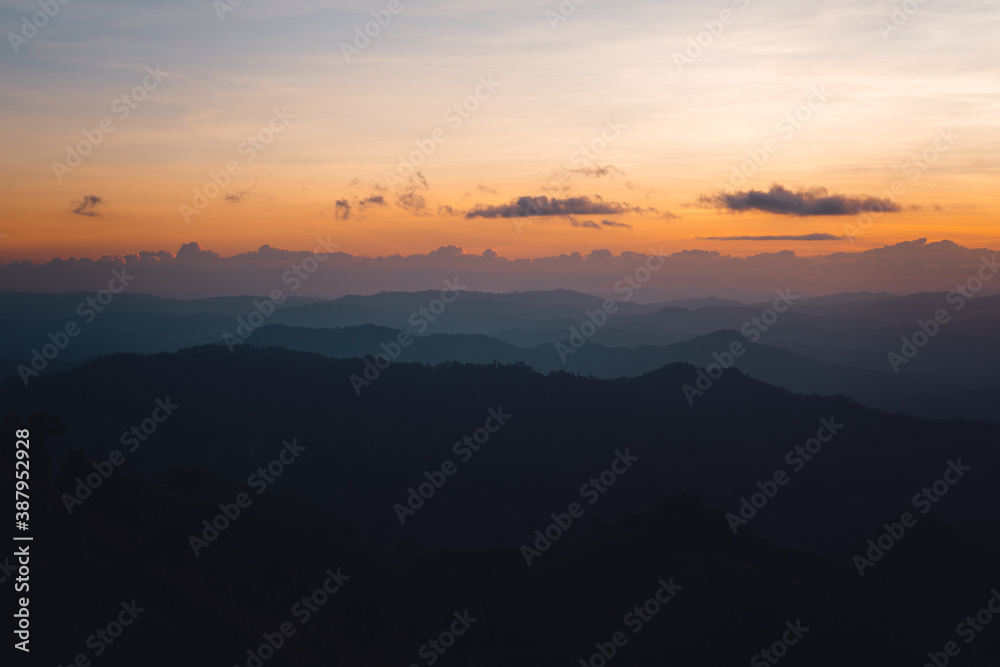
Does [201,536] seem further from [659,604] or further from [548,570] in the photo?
[659,604]

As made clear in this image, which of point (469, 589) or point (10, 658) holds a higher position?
point (10, 658)

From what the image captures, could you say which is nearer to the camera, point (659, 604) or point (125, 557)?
point (125, 557)

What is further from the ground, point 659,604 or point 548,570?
point 659,604

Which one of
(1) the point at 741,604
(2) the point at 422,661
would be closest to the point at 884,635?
(1) the point at 741,604

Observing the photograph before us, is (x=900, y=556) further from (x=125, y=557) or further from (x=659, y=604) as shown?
(x=125, y=557)

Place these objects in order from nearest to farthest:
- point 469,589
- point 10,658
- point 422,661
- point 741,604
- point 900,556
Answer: point 10,658
point 422,661
point 741,604
point 469,589
point 900,556

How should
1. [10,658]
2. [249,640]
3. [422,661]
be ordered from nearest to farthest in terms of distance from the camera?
1. [10,658]
2. [249,640]
3. [422,661]

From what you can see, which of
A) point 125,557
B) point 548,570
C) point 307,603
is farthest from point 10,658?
point 548,570

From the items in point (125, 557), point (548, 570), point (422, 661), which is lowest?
point (548, 570)

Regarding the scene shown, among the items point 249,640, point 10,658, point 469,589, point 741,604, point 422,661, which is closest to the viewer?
point 10,658
